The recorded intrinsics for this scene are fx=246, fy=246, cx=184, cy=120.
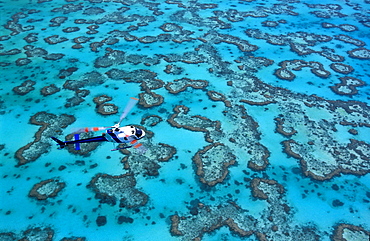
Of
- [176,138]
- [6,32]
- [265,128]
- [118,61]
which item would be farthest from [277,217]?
[6,32]

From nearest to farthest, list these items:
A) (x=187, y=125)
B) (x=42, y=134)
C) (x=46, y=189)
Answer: (x=46, y=189) < (x=42, y=134) < (x=187, y=125)

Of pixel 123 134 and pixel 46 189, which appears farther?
pixel 123 134

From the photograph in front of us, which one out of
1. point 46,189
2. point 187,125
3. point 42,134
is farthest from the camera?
point 187,125

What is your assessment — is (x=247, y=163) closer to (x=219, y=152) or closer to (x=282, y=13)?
(x=219, y=152)

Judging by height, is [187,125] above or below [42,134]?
above

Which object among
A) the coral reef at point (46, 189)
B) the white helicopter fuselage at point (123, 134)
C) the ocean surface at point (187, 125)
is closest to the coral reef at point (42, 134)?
the ocean surface at point (187, 125)

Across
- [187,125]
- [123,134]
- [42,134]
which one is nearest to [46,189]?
[42,134]

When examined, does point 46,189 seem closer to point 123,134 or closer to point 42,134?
point 42,134

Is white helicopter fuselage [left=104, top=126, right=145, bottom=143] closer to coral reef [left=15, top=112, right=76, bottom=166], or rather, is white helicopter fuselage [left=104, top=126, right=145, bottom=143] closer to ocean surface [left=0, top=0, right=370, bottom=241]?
ocean surface [left=0, top=0, right=370, bottom=241]
